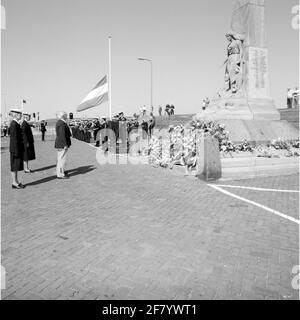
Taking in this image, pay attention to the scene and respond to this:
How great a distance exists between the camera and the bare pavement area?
3.12 metres

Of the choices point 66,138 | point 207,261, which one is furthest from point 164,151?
point 207,261

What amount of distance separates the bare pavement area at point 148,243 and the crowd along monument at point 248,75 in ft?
24.2

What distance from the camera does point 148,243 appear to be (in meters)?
4.21

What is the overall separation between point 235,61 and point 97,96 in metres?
7.99

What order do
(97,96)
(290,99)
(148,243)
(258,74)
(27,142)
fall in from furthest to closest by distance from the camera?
(290,99)
(97,96)
(258,74)
(27,142)
(148,243)

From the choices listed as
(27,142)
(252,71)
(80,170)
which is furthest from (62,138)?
(252,71)

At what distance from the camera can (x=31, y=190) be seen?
750cm

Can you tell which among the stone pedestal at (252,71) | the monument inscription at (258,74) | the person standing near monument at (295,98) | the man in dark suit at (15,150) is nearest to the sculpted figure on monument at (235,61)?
the stone pedestal at (252,71)

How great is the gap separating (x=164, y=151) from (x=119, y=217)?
231 inches

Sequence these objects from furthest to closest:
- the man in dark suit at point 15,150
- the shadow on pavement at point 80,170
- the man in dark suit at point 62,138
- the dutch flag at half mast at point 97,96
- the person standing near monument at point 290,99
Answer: the person standing near monument at point 290,99, the dutch flag at half mast at point 97,96, the shadow on pavement at point 80,170, the man in dark suit at point 62,138, the man in dark suit at point 15,150

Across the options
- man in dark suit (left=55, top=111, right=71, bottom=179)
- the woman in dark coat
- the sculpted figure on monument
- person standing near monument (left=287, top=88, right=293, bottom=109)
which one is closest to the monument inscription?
the sculpted figure on monument

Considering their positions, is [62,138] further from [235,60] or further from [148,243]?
[235,60]

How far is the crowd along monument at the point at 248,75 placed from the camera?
14195mm

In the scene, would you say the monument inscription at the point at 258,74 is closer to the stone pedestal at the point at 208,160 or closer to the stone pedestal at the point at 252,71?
the stone pedestal at the point at 252,71
